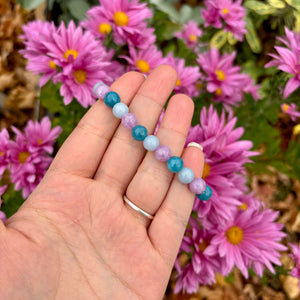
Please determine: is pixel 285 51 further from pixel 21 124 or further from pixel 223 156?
pixel 21 124

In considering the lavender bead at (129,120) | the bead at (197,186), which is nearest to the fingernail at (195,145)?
the bead at (197,186)

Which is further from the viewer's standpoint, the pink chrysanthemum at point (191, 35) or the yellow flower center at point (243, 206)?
the pink chrysanthemum at point (191, 35)

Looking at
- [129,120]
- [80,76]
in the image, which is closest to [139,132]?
[129,120]

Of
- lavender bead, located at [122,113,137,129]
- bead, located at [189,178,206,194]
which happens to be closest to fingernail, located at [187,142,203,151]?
bead, located at [189,178,206,194]

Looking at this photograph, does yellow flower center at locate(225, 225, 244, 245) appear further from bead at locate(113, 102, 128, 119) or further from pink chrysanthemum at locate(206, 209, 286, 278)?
bead at locate(113, 102, 128, 119)

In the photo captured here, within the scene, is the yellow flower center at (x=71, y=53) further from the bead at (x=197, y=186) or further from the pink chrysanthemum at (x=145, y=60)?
the bead at (x=197, y=186)

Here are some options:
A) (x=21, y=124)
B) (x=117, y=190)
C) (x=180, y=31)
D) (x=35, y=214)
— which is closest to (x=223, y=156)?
(x=117, y=190)

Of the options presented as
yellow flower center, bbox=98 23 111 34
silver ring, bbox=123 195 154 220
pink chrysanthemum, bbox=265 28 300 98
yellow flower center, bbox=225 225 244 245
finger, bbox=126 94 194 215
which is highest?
pink chrysanthemum, bbox=265 28 300 98
